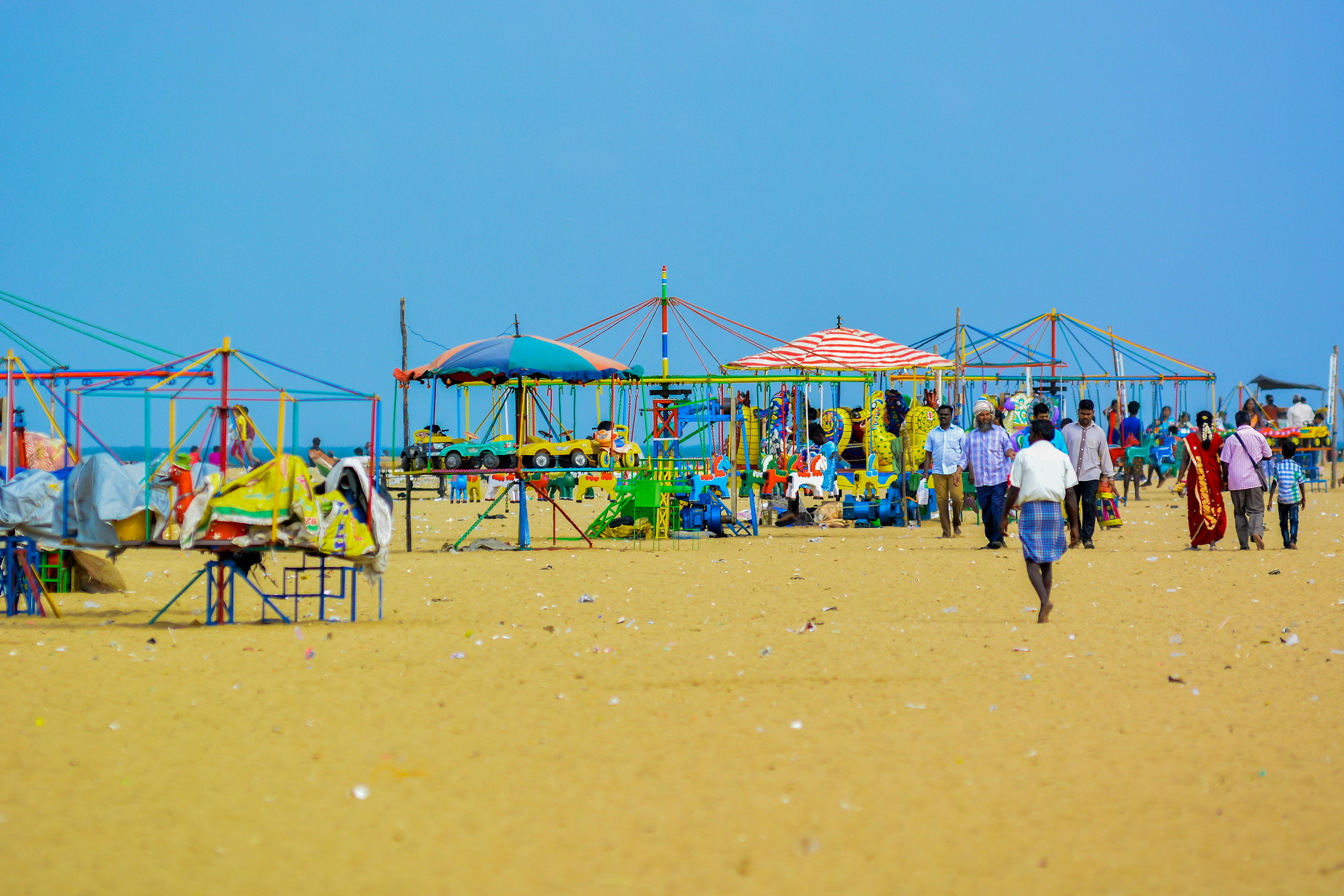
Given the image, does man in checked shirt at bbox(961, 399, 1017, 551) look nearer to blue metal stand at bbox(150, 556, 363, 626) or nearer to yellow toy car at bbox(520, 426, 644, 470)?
yellow toy car at bbox(520, 426, 644, 470)

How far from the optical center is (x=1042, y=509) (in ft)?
28.9

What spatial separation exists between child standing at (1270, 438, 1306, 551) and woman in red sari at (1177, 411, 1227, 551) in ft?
2.06

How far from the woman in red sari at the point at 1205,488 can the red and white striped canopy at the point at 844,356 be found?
17.3ft

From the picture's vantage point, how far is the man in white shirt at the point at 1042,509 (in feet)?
28.7

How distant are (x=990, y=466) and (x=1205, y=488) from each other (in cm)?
234

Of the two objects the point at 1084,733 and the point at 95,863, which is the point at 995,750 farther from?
the point at 95,863

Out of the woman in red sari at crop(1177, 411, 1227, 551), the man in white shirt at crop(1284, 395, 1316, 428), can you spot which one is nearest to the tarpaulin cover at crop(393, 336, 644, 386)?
the woman in red sari at crop(1177, 411, 1227, 551)

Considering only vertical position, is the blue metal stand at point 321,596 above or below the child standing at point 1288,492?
below

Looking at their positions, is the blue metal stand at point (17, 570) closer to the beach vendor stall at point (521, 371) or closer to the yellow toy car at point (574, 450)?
the beach vendor stall at point (521, 371)

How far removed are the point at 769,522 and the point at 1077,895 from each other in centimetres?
1571

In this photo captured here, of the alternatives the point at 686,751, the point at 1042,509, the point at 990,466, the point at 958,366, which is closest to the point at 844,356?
the point at 958,366

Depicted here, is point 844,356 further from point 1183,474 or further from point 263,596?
point 263,596

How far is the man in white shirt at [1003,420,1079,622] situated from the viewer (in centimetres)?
876

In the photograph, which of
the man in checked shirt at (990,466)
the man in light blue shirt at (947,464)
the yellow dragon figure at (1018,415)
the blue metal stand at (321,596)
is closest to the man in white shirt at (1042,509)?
the blue metal stand at (321,596)
